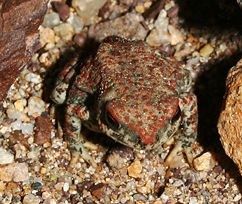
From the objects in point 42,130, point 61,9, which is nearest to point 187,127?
point 42,130

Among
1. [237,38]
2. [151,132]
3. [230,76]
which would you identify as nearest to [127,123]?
[151,132]

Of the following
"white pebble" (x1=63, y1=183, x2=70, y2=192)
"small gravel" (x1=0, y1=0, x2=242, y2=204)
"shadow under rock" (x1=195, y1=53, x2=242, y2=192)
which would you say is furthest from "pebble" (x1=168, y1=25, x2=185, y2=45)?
"white pebble" (x1=63, y1=183, x2=70, y2=192)

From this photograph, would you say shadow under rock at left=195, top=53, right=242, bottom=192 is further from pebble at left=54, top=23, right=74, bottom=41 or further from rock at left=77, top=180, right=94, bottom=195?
pebble at left=54, top=23, right=74, bottom=41

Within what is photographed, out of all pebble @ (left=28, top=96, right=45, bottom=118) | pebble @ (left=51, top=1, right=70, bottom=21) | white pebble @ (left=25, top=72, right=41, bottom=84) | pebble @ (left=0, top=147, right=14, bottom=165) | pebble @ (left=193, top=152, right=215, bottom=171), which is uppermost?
pebble @ (left=51, top=1, right=70, bottom=21)

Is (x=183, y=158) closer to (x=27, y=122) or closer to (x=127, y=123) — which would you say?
(x=127, y=123)

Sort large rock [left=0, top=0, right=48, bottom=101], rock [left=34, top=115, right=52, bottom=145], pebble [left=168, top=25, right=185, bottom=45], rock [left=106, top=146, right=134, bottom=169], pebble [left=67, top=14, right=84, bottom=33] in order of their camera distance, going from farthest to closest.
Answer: pebble [left=67, top=14, right=84, bottom=33]
pebble [left=168, top=25, right=185, bottom=45]
rock [left=34, top=115, right=52, bottom=145]
rock [left=106, top=146, right=134, bottom=169]
large rock [left=0, top=0, right=48, bottom=101]

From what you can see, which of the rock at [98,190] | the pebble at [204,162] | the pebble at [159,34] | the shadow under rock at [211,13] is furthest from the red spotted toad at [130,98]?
the shadow under rock at [211,13]

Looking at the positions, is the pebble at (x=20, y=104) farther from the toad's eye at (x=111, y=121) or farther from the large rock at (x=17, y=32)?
the toad's eye at (x=111, y=121)
